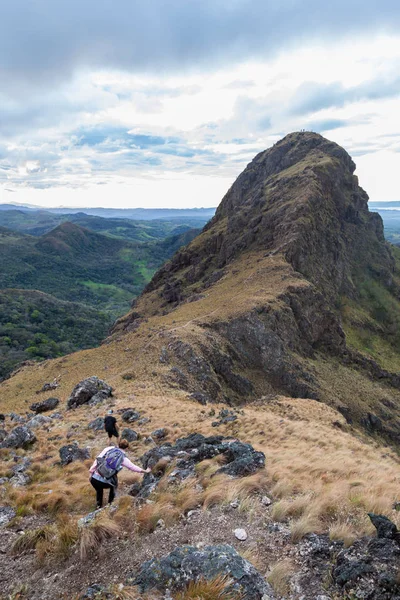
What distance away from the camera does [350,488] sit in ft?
30.2

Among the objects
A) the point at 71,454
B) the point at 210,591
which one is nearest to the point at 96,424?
the point at 71,454

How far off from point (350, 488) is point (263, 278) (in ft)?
184

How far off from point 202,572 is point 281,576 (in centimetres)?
138

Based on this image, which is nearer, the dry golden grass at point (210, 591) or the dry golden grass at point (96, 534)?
the dry golden grass at point (210, 591)

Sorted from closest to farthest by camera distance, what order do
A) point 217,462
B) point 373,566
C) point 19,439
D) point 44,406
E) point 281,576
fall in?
1. point 373,566
2. point 281,576
3. point 217,462
4. point 19,439
5. point 44,406

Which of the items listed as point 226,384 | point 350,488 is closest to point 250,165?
point 226,384

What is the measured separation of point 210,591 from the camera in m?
5.24

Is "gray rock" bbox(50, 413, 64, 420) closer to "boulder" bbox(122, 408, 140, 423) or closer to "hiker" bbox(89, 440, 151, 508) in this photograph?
"boulder" bbox(122, 408, 140, 423)

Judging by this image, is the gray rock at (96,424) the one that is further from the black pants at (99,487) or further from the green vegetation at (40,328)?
the green vegetation at (40,328)

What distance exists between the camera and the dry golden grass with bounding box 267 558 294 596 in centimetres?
571

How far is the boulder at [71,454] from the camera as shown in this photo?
13852mm

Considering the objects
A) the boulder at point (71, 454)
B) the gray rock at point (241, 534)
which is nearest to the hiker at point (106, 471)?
the gray rock at point (241, 534)

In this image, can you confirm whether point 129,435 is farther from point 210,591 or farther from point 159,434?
point 210,591

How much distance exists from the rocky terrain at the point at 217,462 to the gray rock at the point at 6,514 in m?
0.05
